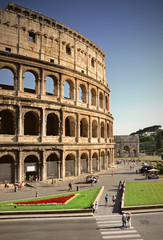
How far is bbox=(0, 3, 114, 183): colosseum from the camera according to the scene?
26.8 meters

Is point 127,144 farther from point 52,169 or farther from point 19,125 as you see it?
point 19,125

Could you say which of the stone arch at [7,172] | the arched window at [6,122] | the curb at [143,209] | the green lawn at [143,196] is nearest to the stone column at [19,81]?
the arched window at [6,122]

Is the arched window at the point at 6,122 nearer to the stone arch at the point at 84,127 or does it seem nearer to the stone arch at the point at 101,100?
the stone arch at the point at 84,127

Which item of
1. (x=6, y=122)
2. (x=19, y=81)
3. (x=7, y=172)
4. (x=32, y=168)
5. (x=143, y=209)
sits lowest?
(x=143, y=209)

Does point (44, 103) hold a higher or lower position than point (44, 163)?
higher

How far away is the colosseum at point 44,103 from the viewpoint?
87.9 feet

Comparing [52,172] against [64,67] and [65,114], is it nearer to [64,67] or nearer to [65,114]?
[65,114]

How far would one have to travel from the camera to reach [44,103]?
2905cm

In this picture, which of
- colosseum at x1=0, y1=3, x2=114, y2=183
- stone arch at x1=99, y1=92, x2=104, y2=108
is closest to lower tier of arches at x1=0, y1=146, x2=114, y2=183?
colosseum at x1=0, y1=3, x2=114, y2=183

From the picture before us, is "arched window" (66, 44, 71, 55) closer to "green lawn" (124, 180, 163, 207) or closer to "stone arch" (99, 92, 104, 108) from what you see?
"stone arch" (99, 92, 104, 108)

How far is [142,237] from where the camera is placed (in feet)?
39.4

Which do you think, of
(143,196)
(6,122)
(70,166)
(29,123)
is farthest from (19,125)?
(143,196)

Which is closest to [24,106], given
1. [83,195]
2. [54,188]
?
[54,188]

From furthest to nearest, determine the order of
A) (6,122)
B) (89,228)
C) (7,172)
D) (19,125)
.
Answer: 1. (6,122)
2. (19,125)
3. (7,172)
4. (89,228)
